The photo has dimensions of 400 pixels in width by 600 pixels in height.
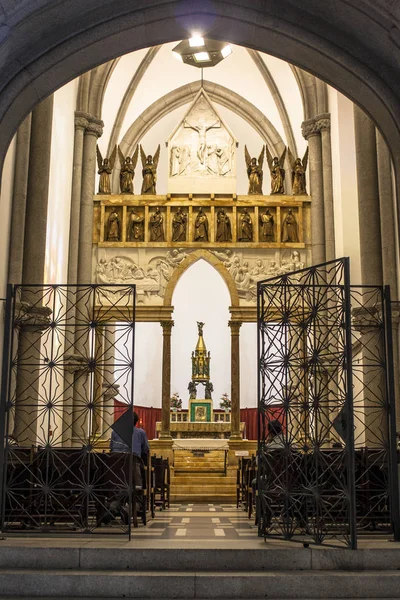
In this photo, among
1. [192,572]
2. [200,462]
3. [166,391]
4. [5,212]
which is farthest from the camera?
[166,391]

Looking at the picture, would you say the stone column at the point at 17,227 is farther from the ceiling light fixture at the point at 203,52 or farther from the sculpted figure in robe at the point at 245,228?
the sculpted figure in robe at the point at 245,228

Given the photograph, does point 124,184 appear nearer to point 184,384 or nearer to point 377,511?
point 184,384

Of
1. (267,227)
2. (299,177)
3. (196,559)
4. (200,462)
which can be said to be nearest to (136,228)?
(267,227)

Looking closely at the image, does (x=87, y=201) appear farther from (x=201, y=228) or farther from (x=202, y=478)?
(x=202, y=478)

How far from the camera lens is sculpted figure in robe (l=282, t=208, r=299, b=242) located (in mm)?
16078

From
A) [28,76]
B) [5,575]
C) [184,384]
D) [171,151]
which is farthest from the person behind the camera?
[184,384]

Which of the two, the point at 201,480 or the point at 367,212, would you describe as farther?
the point at 201,480

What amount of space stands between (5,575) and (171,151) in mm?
12387

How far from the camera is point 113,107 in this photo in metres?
19.0

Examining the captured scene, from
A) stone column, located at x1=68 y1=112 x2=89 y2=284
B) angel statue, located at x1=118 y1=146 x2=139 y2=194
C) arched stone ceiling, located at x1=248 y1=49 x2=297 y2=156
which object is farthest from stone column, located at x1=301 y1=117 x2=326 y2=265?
stone column, located at x1=68 y1=112 x2=89 y2=284

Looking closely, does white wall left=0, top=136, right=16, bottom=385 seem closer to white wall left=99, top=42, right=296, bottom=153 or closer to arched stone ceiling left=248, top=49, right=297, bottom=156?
Answer: white wall left=99, top=42, right=296, bottom=153

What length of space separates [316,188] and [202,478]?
20.9ft

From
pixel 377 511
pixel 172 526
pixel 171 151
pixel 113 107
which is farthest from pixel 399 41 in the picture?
pixel 113 107

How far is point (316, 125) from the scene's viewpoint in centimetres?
1593
